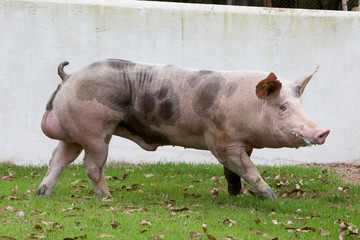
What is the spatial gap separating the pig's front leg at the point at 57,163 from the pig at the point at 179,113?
0.01m

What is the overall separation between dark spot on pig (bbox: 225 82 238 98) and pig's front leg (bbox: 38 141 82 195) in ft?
6.16

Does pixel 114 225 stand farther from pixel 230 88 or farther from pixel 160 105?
pixel 230 88

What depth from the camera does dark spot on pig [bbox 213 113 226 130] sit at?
7.39 meters

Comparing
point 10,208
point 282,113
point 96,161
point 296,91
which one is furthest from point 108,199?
point 296,91

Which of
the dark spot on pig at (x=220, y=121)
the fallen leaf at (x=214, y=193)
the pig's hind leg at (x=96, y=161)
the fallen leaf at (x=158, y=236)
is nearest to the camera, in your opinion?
the fallen leaf at (x=158, y=236)

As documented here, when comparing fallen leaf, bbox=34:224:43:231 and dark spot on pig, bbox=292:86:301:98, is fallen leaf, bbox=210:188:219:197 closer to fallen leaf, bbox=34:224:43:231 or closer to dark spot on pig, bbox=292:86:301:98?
dark spot on pig, bbox=292:86:301:98

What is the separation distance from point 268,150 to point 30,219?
16.7 feet

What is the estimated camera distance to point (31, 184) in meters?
8.77

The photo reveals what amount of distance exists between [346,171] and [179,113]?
364cm

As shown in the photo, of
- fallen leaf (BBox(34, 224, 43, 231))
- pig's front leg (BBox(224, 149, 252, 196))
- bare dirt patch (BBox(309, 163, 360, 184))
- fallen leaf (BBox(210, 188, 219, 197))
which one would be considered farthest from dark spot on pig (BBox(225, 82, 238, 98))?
bare dirt patch (BBox(309, 163, 360, 184))

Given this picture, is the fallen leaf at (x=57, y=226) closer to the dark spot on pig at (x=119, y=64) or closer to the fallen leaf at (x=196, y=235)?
the fallen leaf at (x=196, y=235)

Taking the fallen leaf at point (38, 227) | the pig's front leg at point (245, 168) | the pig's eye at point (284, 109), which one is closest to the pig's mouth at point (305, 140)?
the pig's eye at point (284, 109)

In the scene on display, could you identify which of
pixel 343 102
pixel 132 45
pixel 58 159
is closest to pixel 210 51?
pixel 132 45

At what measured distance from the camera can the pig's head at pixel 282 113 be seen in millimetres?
7113
